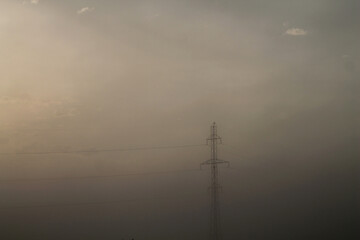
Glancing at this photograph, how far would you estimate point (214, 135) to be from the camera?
47.9 ft

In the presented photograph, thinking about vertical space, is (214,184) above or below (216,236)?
above

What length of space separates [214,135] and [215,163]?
161 cm

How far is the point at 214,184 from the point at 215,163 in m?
1.16

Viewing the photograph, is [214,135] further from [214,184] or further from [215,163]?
[214,184]

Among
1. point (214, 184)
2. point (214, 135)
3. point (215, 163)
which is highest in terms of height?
point (214, 135)

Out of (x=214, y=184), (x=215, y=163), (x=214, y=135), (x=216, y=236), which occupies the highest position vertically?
(x=214, y=135)

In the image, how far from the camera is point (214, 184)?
50.0 ft

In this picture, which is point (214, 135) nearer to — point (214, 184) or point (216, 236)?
point (214, 184)

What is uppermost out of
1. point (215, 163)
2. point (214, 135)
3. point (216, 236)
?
point (214, 135)

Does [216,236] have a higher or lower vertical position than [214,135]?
lower

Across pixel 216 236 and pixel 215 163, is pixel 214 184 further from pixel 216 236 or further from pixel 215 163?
pixel 216 236

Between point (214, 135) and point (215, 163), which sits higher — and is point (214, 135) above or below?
above

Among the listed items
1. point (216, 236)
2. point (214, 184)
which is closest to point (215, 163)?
point (214, 184)

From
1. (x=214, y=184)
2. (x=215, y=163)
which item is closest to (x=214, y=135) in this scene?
(x=215, y=163)
